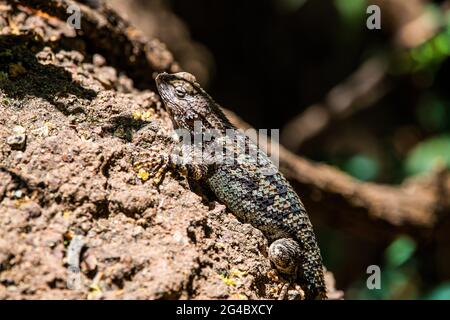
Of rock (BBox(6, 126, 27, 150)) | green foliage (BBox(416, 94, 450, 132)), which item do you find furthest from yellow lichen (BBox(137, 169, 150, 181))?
green foliage (BBox(416, 94, 450, 132))

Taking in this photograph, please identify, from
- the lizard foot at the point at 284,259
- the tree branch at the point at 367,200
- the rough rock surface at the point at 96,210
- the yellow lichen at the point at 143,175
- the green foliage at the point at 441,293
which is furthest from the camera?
the green foliage at the point at 441,293

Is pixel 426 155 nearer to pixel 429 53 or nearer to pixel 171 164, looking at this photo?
pixel 429 53

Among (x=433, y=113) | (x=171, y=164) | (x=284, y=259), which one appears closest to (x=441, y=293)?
(x=433, y=113)

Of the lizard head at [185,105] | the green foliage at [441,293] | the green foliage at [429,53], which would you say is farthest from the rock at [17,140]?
the green foliage at [429,53]

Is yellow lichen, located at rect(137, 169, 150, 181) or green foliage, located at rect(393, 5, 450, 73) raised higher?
green foliage, located at rect(393, 5, 450, 73)

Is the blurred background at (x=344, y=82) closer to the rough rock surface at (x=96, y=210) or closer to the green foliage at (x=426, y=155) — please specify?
the green foliage at (x=426, y=155)

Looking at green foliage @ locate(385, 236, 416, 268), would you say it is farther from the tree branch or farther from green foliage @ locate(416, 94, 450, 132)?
green foliage @ locate(416, 94, 450, 132)

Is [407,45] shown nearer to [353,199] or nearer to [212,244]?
[353,199]

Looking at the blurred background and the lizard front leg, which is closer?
the lizard front leg
